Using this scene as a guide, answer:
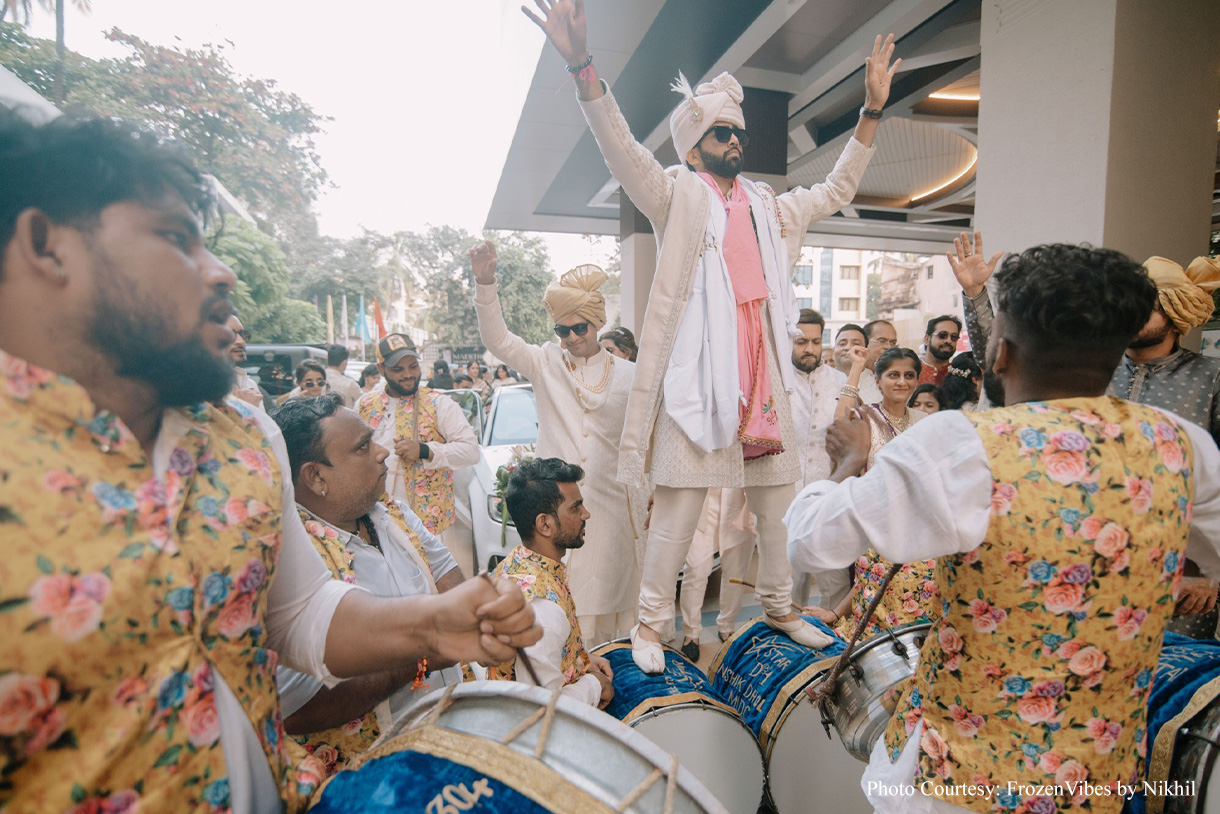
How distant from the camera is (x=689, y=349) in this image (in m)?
2.40

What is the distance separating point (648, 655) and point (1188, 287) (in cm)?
233

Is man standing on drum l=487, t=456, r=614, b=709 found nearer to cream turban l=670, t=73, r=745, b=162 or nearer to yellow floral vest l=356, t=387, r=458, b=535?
cream turban l=670, t=73, r=745, b=162

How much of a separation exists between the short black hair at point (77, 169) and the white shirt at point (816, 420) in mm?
3116

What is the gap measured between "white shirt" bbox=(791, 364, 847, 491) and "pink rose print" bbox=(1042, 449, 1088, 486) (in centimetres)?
231

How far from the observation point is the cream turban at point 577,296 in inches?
132

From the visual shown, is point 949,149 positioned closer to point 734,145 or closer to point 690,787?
point 734,145

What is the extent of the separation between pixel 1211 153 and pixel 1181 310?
68.6 inches

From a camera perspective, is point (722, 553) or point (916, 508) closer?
point (916, 508)

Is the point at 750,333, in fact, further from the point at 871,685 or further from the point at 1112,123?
the point at 1112,123

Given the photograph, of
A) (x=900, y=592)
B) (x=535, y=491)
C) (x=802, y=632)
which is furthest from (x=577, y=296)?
(x=900, y=592)

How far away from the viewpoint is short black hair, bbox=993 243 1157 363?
121 cm

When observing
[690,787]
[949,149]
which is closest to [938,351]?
[690,787]

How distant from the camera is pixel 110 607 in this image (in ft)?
2.72

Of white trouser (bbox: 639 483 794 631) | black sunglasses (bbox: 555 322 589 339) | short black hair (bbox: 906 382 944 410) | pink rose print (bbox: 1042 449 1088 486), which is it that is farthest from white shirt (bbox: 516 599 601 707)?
short black hair (bbox: 906 382 944 410)
